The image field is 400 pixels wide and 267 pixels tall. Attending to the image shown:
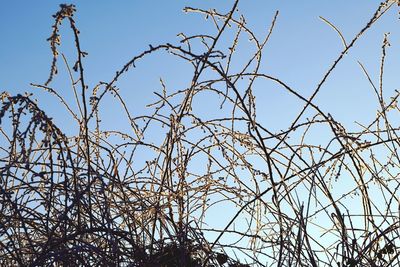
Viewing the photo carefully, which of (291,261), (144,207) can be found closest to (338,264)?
(291,261)

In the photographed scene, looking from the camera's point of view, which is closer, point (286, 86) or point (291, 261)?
point (291, 261)

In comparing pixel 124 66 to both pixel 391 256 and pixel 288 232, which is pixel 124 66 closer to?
pixel 288 232

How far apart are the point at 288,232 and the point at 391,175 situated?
39 cm

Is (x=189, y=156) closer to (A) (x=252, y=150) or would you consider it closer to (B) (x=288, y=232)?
(A) (x=252, y=150)

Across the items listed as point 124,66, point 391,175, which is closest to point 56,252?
point 124,66

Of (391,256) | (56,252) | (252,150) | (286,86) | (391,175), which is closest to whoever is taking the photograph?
(56,252)

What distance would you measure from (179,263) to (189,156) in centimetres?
40

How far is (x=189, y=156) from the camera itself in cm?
165

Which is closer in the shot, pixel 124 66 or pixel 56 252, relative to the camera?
pixel 56 252

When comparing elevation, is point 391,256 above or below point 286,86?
below

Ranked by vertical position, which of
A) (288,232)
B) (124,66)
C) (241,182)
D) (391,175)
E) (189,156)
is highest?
(124,66)

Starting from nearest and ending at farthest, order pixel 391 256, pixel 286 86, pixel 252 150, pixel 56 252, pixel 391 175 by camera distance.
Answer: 1. pixel 56 252
2. pixel 391 256
3. pixel 286 86
4. pixel 391 175
5. pixel 252 150

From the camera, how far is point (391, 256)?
132cm

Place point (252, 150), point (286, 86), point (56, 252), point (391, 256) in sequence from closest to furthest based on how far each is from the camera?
point (56, 252), point (391, 256), point (286, 86), point (252, 150)
